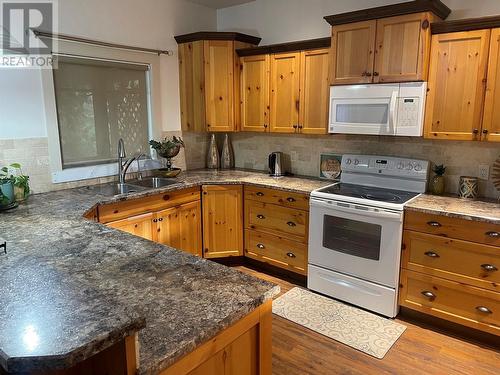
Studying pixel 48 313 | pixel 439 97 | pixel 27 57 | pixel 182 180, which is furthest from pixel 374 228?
pixel 27 57

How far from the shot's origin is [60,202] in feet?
9.04

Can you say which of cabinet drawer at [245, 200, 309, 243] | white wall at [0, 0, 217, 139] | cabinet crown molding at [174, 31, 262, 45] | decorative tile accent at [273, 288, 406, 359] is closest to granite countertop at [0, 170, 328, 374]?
white wall at [0, 0, 217, 139]

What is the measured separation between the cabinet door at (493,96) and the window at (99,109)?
2.96 metres

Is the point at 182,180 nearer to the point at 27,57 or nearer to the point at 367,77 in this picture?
the point at 27,57

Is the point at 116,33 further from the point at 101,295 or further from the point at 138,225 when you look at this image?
the point at 101,295

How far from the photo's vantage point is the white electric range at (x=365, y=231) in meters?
2.79

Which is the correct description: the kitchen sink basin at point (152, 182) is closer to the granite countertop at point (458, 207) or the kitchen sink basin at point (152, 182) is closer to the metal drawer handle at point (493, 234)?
the granite countertop at point (458, 207)

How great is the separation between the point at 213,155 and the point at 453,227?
8.63 ft

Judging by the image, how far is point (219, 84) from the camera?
3.84 meters

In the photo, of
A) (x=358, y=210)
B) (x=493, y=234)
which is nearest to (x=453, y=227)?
(x=493, y=234)

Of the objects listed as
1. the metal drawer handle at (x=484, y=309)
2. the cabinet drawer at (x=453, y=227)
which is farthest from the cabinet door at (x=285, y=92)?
the metal drawer handle at (x=484, y=309)

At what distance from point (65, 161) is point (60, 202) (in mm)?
619

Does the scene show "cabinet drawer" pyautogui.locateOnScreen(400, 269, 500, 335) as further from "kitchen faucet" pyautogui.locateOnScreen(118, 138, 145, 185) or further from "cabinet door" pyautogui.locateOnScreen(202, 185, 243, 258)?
"kitchen faucet" pyautogui.locateOnScreen(118, 138, 145, 185)

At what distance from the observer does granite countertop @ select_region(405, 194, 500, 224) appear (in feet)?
7.95
